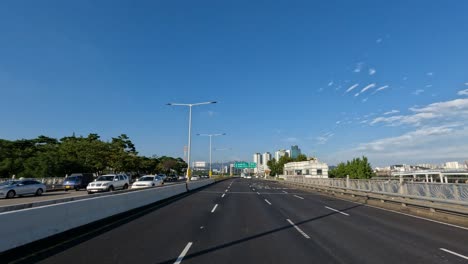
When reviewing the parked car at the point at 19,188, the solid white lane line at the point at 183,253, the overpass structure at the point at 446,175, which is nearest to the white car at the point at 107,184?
the parked car at the point at 19,188

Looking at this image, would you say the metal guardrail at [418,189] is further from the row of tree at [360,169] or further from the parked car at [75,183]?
the row of tree at [360,169]

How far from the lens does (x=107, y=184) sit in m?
29.5

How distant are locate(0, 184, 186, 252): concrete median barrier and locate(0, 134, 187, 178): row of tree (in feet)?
163

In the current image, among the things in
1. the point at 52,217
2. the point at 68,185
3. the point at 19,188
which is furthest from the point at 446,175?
the point at 52,217

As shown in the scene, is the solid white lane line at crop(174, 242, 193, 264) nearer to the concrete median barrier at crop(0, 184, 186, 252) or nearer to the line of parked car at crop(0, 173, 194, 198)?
the concrete median barrier at crop(0, 184, 186, 252)

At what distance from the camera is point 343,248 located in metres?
8.16

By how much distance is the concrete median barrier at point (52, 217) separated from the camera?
747 cm

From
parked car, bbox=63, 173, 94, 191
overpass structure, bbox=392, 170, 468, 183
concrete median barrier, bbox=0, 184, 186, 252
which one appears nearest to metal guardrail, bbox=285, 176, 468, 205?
concrete median barrier, bbox=0, 184, 186, 252

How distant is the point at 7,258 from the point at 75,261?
153 cm

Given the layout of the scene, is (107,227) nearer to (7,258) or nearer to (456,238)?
(7,258)

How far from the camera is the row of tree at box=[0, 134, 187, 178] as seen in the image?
5631cm

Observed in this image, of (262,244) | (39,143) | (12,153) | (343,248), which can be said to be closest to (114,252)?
(262,244)

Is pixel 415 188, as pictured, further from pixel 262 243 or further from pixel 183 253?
pixel 183 253

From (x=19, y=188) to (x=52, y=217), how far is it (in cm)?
2205
